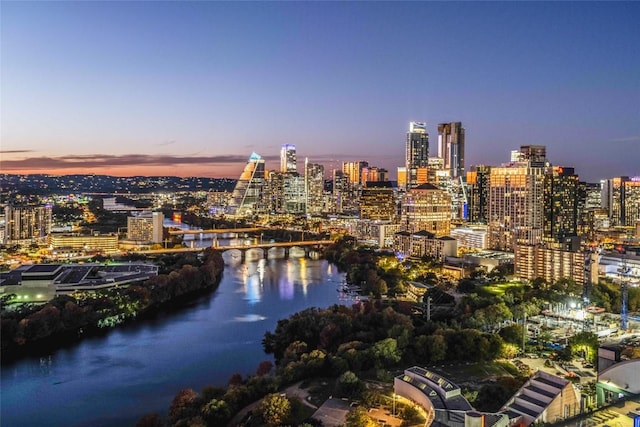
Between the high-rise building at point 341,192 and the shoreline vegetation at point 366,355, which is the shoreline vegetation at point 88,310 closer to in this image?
the shoreline vegetation at point 366,355

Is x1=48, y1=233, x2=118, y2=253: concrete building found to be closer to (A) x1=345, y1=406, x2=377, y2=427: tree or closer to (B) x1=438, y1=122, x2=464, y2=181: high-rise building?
(A) x1=345, y1=406, x2=377, y2=427: tree

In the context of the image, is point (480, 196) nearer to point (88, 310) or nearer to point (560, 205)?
point (560, 205)

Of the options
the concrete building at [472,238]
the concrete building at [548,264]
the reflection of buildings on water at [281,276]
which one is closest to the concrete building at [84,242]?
the reflection of buildings on water at [281,276]

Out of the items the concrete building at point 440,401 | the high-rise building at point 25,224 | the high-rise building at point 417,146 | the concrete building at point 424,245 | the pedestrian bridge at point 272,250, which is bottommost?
the pedestrian bridge at point 272,250

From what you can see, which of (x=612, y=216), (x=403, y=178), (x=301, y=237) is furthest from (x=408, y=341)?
(x=403, y=178)

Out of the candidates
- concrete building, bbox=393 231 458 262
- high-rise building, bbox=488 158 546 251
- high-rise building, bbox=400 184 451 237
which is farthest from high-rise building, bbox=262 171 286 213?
high-rise building, bbox=488 158 546 251
